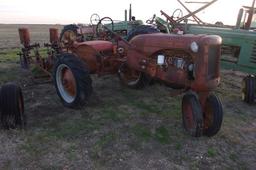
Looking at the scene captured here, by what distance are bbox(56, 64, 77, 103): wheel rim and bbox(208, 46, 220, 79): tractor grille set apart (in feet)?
7.61

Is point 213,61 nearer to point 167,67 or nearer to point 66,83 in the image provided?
point 167,67

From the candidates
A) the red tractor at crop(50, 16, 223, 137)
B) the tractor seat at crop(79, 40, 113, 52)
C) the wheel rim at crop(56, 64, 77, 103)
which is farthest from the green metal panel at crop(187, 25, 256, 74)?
the wheel rim at crop(56, 64, 77, 103)

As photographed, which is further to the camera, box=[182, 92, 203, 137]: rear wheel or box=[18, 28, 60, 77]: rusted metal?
box=[18, 28, 60, 77]: rusted metal

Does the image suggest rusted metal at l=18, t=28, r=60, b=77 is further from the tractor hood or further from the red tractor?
the tractor hood

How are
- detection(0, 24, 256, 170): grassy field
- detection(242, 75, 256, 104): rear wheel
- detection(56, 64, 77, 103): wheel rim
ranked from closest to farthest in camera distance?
detection(0, 24, 256, 170): grassy field, detection(56, 64, 77, 103): wheel rim, detection(242, 75, 256, 104): rear wheel

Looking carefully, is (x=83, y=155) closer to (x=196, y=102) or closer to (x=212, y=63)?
(x=196, y=102)

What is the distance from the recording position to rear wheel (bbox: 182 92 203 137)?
12.6 feet

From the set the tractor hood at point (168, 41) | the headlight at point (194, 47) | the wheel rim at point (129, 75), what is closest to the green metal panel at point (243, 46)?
the wheel rim at point (129, 75)

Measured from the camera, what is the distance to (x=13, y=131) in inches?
159

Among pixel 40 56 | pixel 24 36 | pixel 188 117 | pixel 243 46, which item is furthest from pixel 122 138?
pixel 24 36

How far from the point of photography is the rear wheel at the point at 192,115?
12.6 feet

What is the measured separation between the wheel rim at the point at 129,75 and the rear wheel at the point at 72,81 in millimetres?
1205

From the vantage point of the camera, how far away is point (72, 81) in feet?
16.5

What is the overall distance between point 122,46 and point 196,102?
228 centimetres
